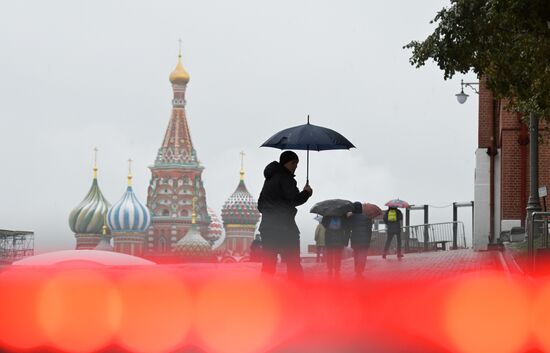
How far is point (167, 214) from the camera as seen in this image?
175 metres

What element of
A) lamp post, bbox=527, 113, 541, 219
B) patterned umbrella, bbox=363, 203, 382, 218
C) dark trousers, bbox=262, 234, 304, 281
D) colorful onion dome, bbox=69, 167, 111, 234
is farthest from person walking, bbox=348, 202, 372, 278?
colorful onion dome, bbox=69, 167, 111, 234

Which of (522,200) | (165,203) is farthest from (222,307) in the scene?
(165,203)

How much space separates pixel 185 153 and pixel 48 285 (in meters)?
161

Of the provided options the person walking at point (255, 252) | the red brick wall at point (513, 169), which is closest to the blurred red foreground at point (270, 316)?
the person walking at point (255, 252)

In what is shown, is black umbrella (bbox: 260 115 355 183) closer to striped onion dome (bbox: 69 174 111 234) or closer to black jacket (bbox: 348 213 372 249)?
black jacket (bbox: 348 213 372 249)

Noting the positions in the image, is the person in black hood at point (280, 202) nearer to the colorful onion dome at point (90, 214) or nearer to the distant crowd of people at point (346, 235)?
the distant crowd of people at point (346, 235)

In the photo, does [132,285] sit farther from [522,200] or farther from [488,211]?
[488,211]

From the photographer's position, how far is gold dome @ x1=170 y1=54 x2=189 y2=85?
590ft

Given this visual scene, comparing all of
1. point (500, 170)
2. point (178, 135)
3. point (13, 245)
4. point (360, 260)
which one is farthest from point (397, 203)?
point (178, 135)

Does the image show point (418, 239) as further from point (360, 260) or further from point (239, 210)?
point (239, 210)

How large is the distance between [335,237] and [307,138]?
4.04 meters

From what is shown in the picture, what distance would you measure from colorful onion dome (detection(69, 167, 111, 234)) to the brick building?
132416 millimetres

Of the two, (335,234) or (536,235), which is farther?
(335,234)

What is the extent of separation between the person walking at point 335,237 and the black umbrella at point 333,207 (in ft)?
0.29
